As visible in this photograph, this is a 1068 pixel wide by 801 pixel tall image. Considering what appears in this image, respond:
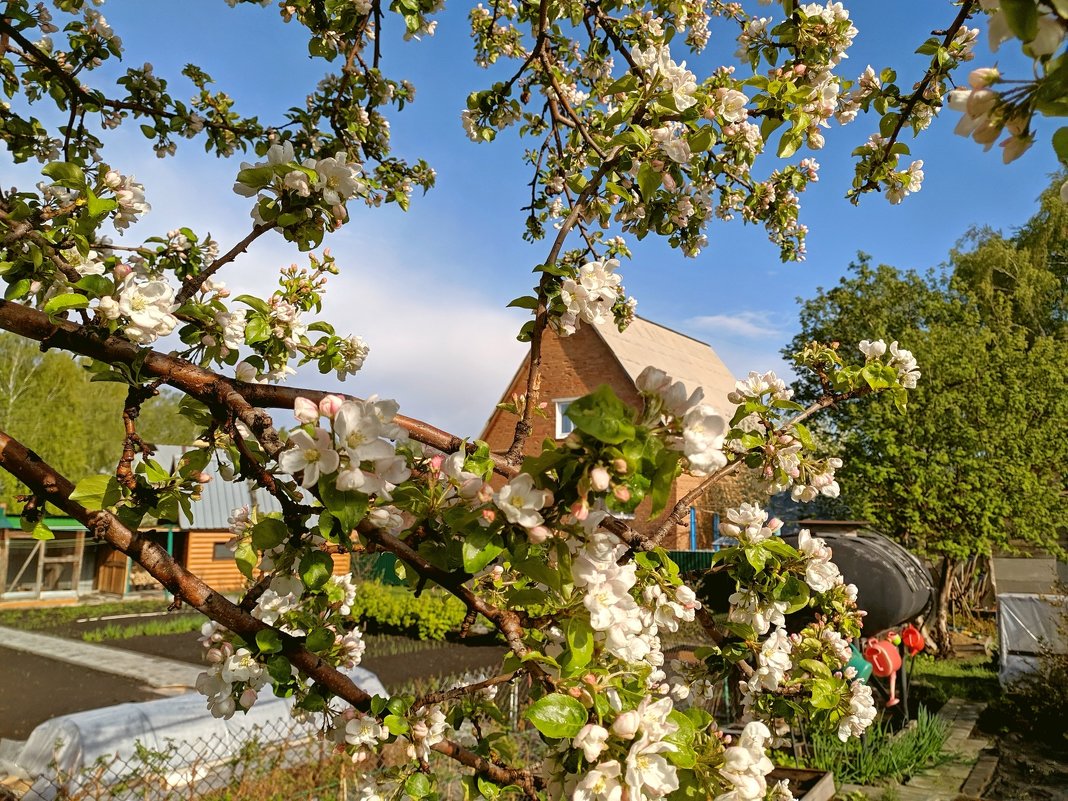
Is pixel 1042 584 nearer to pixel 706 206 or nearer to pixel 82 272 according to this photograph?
pixel 706 206

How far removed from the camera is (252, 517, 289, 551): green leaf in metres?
1.18

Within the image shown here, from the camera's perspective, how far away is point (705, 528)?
1708cm

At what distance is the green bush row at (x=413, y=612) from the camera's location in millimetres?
14047

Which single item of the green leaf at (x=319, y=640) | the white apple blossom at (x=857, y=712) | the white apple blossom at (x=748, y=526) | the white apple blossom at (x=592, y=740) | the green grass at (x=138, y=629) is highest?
the white apple blossom at (x=748, y=526)

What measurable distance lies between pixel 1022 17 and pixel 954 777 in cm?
762

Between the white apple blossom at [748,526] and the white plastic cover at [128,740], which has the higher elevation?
the white apple blossom at [748,526]

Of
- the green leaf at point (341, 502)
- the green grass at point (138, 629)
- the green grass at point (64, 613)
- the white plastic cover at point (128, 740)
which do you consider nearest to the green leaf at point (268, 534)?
the green leaf at point (341, 502)

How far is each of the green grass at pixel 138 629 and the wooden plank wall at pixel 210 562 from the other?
487 centimetres

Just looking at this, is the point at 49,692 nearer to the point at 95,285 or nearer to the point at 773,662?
the point at 95,285

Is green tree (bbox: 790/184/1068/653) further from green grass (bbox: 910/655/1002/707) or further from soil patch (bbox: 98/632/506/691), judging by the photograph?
soil patch (bbox: 98/632/506/691)

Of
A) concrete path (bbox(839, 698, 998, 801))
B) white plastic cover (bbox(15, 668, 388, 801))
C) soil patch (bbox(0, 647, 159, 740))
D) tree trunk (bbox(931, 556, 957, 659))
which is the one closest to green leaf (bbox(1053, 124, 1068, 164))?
white plastic cover (bbox(15, 668, 388, 801))

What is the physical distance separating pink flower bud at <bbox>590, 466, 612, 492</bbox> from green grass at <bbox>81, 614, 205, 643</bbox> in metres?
15.5

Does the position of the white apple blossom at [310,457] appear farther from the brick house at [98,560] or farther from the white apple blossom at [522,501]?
the brick house at [98,560]

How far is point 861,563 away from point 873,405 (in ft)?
23.6
